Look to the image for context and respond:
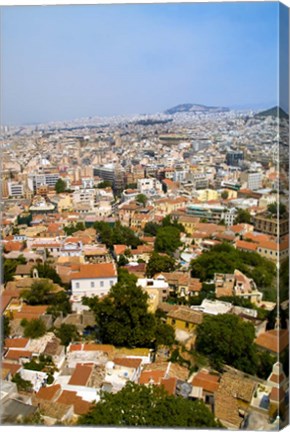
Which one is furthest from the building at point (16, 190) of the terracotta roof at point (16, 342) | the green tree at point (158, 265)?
the terracotta roof at point (16, 342)

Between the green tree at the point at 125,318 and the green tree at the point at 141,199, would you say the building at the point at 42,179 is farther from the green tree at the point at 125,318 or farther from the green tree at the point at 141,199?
the green tree at the point at 125,318

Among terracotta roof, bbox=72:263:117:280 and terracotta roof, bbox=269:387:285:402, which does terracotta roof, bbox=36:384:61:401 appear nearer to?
terracotta roof, bbox=269:387:285:402

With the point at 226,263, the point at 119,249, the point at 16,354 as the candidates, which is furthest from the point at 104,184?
the point at 16,354

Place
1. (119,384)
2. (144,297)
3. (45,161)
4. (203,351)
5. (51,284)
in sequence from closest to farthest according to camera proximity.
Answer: (119,384)
(203,351)
(144,297)
(51,284)
(45,161)

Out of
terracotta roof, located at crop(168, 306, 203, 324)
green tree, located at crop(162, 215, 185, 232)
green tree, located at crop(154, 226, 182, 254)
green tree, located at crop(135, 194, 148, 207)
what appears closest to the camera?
terracotta roof, located at crop(168, 306, 203, 324)

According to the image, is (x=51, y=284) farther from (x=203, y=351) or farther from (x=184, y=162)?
(x=184, y=162)

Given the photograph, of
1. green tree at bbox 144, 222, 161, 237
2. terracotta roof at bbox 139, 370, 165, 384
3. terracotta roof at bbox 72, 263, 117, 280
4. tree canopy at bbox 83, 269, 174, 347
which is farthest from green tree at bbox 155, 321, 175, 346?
green tree at bbox 144, 222, 161, 237

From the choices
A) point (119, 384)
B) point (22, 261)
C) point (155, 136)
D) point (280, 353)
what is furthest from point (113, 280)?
point (155, 136)
